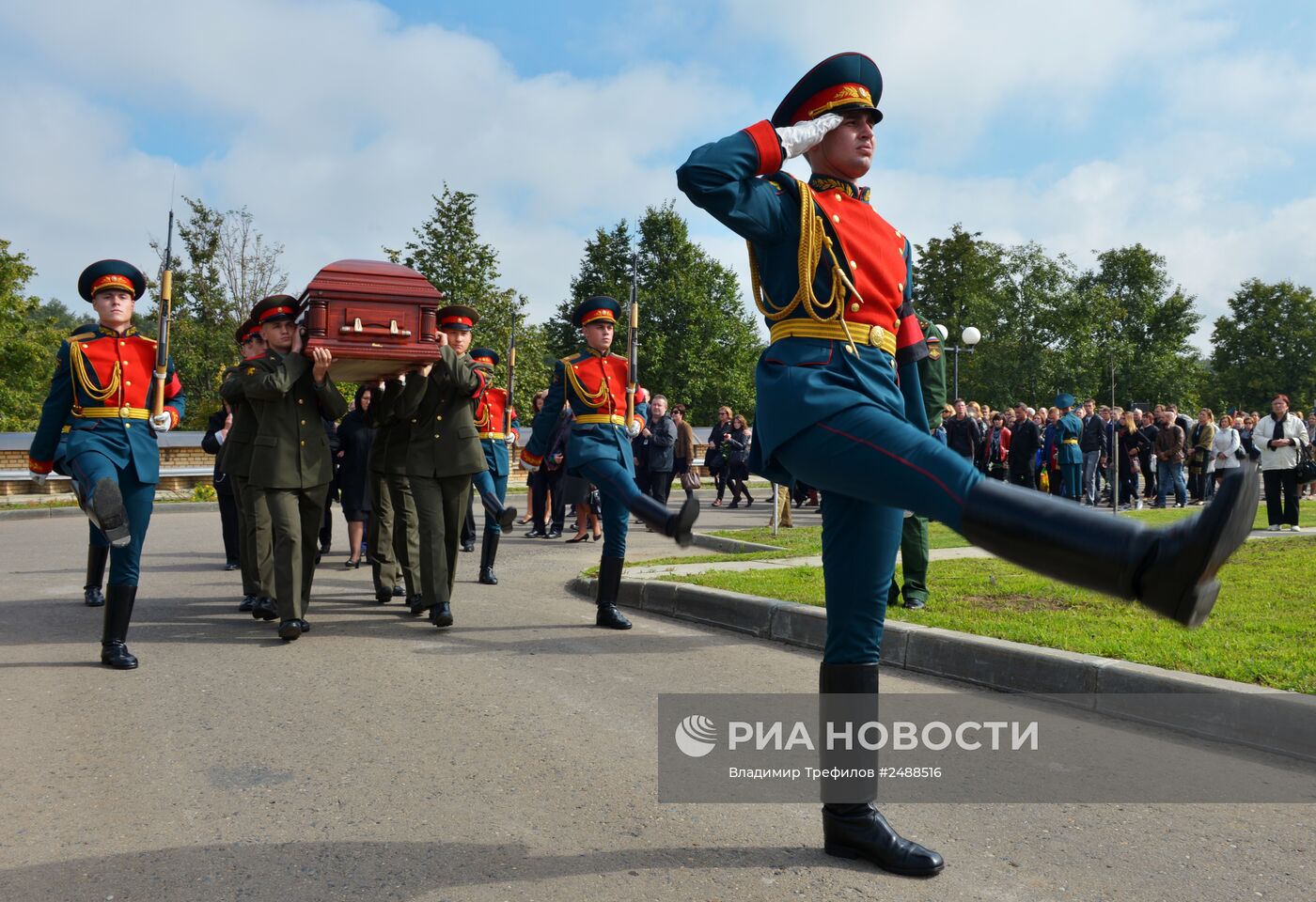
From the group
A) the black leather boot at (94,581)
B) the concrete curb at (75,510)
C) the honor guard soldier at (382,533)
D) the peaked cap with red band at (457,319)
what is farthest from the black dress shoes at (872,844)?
the concrete curb at (75,510)

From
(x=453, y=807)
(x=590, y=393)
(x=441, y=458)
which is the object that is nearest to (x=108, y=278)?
(x=441, y=458)

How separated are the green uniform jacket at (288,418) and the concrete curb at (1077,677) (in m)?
2.80

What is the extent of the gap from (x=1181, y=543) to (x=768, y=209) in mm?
1424

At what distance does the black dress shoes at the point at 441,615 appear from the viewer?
7109 millimetres

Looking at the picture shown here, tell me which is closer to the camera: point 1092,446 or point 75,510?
point 75,510

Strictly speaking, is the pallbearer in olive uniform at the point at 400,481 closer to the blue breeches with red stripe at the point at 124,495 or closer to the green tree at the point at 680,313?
the blue breeches with red stripe at the point at 124,495

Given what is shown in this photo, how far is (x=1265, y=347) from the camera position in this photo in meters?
67.6

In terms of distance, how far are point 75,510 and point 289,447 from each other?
15163 mm

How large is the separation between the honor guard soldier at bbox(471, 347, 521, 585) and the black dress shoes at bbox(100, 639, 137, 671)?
3194mm

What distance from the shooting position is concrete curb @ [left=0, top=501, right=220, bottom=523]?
18.9 meters

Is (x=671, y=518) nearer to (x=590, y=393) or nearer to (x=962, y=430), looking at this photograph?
(x=590, y=393)

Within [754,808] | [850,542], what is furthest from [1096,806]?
[850,542]

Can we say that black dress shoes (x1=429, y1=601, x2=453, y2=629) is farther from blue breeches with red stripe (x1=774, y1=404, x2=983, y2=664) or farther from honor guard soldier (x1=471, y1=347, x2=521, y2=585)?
blue breeches with red stripe (x1=774, y1=404, x2=983, y2=664)

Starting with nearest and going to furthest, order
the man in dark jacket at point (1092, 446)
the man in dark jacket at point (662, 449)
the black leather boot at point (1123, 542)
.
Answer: the black leather boot at point (1123, 542) → the man in dark jacket at point (662, 449) → the man in dark jacket at point (1092, 446)
